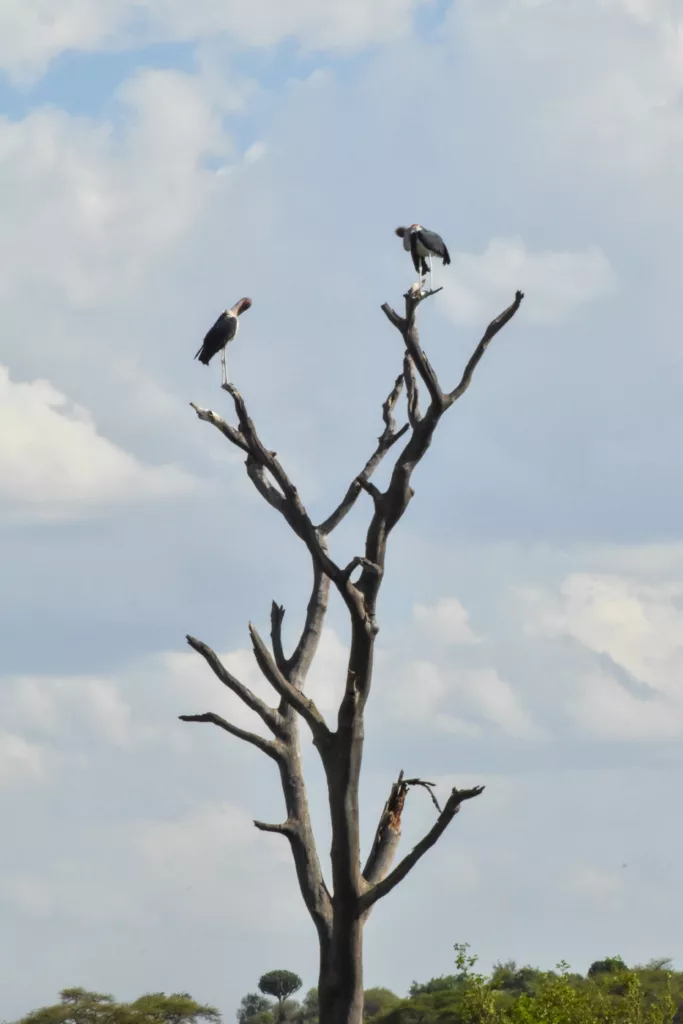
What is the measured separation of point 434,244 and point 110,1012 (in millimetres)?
35617

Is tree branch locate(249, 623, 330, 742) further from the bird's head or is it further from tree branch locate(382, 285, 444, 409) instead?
the bird's head

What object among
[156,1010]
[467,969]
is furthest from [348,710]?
[156,1010]

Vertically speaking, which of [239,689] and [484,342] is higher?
[484,342]

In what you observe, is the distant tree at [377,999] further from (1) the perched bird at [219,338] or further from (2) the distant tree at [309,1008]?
(1) the perched bird at [219,338]

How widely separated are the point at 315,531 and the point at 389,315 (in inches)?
86.0

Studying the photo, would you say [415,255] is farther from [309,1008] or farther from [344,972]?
[309,1008]

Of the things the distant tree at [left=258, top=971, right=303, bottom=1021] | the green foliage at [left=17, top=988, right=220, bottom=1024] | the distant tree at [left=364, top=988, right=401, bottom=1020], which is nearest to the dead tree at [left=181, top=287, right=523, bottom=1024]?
the green foliage at [left=17, top=988, right=220, bottom=1024]

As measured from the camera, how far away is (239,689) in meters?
14.5

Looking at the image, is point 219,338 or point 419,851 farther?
point 219,338

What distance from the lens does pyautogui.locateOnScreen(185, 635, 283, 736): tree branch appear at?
46.6 ft

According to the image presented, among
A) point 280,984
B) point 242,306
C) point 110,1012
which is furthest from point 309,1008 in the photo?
point 242,306

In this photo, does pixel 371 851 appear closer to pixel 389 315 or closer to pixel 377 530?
pixel 377 530

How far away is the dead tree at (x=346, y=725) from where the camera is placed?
13.7 metres

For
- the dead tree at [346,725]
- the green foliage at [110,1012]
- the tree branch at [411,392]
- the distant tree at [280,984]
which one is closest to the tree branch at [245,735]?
the dead tree at [346,725]
